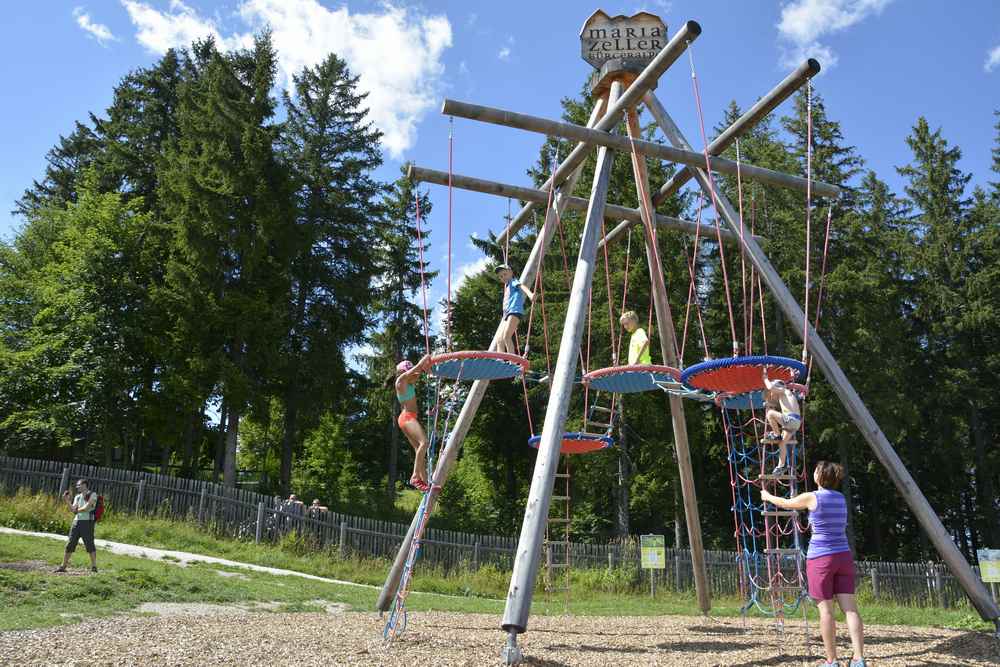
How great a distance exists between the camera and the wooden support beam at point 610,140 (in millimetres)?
7805

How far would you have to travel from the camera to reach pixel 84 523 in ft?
35.1

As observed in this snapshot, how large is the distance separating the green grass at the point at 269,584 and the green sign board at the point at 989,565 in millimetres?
1004

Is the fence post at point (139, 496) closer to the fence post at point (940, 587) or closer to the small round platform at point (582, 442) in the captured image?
the small round platform at point (582, 442)

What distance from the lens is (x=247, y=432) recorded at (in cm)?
4512

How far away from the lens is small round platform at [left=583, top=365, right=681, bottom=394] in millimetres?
7273

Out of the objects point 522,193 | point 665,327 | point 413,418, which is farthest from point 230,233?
point 413,418

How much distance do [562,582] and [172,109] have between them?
26.7m

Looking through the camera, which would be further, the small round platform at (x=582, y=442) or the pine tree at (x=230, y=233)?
the pine tree at (x=230, y=233)

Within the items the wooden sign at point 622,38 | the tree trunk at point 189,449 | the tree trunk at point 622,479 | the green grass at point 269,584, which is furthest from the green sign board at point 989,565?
the tree trunk at point 189,449

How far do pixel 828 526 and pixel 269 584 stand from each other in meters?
9.37

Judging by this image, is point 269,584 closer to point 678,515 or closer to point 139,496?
point 139,496

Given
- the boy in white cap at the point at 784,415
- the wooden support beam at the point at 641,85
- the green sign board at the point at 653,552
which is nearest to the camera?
the boy in white cap at the point at 784,415

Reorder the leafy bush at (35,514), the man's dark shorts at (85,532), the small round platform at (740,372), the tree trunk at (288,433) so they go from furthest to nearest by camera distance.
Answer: the tree trunk at (288,433)
the leafy bush at (35,514)
the man's dark shorts at (85,532)
the small round platform at (740,372)

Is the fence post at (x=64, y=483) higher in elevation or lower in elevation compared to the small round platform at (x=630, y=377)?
lower
